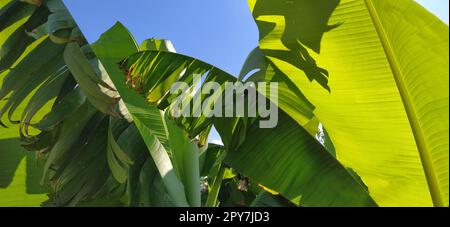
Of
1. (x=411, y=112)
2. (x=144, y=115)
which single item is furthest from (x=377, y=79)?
(x=144, y=115)

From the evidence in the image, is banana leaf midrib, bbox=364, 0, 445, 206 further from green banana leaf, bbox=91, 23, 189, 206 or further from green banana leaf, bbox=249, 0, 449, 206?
green banana leaf, bbox=91, 23, 189, 206

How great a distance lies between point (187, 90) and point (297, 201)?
2.26 feet

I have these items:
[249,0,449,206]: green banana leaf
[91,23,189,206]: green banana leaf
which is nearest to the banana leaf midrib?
[249,0,449,206]: green banana leaf

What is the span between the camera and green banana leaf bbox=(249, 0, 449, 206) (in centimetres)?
156

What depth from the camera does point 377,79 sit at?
1.66 meters

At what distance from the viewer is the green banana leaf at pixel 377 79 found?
5.12ft

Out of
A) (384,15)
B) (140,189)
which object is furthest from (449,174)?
(140,189)

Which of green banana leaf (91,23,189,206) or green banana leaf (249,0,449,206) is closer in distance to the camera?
green banana leaf (249,0,449,206)

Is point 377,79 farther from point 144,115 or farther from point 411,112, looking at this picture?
point 144,115

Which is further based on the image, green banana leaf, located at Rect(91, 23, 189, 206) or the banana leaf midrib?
green banana leaf, located at Rect(91, 23, 189, 206)

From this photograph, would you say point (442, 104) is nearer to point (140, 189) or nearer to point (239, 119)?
point (239, 119)

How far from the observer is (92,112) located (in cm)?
197

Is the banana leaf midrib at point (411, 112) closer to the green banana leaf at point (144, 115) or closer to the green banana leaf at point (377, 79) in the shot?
the green banana leaf at point (377, 79)
